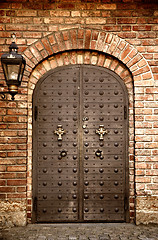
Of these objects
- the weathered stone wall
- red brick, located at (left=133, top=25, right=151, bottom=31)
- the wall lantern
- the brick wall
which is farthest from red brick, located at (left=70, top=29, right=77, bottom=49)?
the weathered stone wall

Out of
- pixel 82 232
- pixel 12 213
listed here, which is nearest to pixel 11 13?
pixel 12 213

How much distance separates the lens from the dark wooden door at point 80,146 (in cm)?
377

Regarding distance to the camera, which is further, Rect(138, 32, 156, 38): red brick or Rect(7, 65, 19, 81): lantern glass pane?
Rect(138, 32, 156, 38): red brick

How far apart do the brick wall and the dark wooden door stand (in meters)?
0.13

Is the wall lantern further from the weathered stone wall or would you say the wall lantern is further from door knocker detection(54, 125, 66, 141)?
the weathered stone wall

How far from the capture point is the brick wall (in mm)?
3693

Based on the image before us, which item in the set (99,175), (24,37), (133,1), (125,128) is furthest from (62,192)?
(133,1)

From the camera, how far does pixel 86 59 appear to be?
390cm

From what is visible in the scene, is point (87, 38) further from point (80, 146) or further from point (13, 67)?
point (80, 146)

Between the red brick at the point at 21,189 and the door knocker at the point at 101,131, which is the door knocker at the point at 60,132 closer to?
the door knocker at the point at 101,131

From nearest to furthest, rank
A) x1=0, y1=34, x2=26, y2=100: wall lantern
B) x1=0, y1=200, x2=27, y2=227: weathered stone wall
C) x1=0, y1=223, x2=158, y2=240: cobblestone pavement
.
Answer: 1. x1=0, y1=34, x2=26, y2=100: wall lantern
2. x1=0, y1=223, x2=158, y2=240: cobblestone pavement
3. x1=0, y1=200, x2=27, y2=227: weathered stone wall

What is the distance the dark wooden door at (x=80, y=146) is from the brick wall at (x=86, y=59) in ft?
0.43

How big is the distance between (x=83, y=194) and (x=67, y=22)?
259cm

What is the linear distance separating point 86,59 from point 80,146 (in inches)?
52.5
